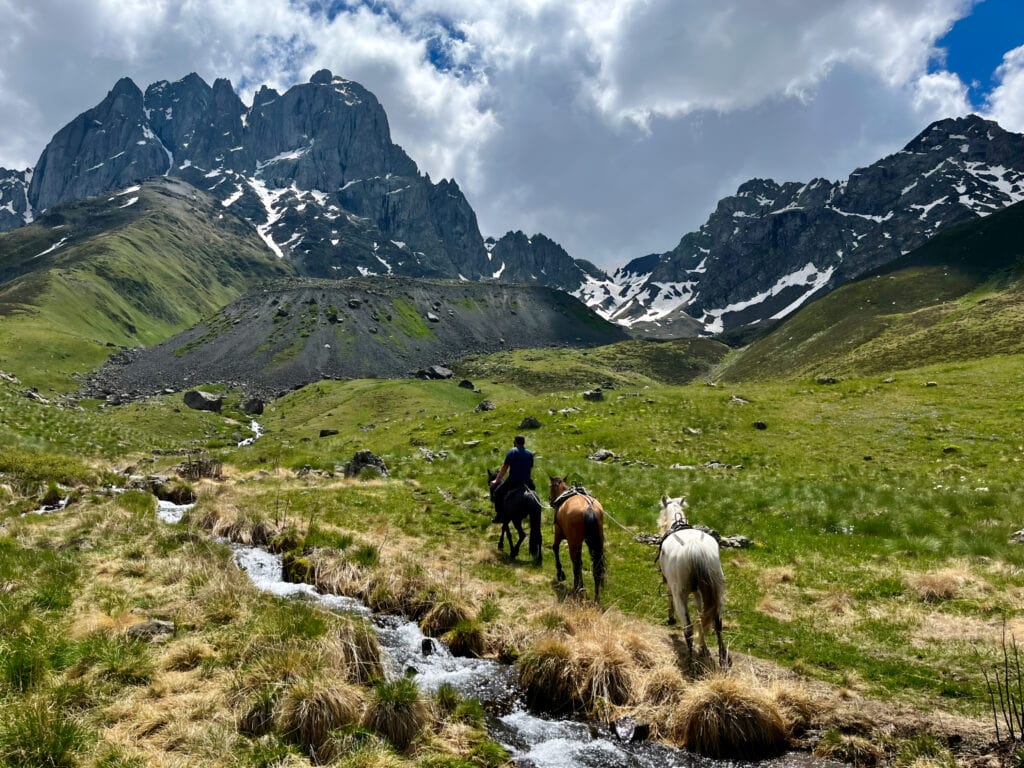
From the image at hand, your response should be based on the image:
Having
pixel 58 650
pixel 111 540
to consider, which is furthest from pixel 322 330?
pixel 58 650

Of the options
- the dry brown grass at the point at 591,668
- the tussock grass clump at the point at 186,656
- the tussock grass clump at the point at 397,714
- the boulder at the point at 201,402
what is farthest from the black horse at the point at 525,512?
the boulder at the point at 201,402

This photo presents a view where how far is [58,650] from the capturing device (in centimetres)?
1048

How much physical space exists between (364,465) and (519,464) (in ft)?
65.2

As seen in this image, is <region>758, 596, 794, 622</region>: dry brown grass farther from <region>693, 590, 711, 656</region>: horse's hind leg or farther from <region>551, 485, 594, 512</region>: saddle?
<region>551, 485, 594, 512</region>: saddle

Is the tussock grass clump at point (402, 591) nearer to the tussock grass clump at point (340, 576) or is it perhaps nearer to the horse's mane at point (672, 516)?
the tussock grass clump at point (340, 576)

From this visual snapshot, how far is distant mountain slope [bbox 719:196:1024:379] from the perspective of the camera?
110 meters

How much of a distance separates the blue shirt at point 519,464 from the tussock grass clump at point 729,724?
11.4 meters

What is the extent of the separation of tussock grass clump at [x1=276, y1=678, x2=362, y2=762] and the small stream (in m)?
2.29

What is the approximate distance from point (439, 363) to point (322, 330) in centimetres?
3648

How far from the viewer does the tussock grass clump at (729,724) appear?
9.17 metres

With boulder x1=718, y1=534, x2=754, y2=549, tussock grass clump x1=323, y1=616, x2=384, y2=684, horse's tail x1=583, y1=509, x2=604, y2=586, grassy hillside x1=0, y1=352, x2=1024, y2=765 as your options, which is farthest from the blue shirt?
tussock grass clump x1=323, y1=616, x2=384, y2=684

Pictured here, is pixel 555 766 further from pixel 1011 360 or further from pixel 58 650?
pixel 1011 360

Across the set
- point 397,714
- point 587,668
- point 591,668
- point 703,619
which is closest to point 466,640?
point 587,668

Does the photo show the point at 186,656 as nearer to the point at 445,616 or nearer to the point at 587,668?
the point at 445,616
